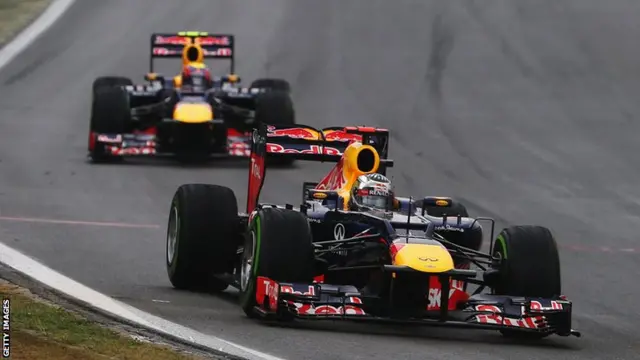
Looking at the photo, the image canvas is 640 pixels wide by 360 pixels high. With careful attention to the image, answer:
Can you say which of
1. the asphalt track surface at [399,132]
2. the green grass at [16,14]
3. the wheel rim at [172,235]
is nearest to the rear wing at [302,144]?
the wheel rim at [172,235]

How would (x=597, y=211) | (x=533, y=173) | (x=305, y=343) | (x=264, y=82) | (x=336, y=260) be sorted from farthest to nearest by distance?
1. (x=264, y=82)
2. (x=533, y=173)
3. (x=597, y=211)
4. (x=336, y=260)
5. (x=305, y=343)

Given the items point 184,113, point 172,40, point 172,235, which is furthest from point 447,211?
point 172,40

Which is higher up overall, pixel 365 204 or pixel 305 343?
pixel 365 204

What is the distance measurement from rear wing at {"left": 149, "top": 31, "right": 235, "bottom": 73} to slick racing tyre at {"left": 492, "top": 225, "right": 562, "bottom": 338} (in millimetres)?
13873

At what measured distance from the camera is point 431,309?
36.4 feet

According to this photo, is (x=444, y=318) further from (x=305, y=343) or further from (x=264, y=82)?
(x=264, y=82)

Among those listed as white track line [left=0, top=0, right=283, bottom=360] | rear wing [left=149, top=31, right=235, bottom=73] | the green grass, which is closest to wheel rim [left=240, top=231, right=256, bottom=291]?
white track line [left=0, top=0, right=283, bottom=360]

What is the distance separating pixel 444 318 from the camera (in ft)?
36.2

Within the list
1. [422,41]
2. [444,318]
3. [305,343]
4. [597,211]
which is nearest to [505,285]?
[444,318]

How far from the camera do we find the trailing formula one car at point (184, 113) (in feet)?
76.4

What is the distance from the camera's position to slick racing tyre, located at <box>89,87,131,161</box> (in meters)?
23.3

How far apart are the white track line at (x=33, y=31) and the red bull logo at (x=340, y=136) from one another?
64.9 ft

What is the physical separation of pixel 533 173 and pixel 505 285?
37.8 feet

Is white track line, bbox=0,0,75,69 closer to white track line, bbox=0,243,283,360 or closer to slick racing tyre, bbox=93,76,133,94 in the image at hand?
slick racing tyre, bbox=93,76,133,94
